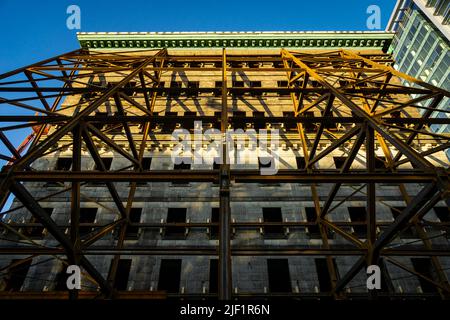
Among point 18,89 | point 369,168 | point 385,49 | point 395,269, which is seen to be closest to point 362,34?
point 385,49

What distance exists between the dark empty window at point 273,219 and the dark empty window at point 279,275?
1.36 meters

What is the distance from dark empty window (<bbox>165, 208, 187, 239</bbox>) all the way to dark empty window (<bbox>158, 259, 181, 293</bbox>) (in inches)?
51.8

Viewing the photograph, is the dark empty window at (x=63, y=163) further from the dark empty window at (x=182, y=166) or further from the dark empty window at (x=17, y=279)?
the dark empty window at (x=182, y=166)

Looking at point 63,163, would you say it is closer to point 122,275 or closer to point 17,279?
point 17,279

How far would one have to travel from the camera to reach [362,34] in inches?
1294

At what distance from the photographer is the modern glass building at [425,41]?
173 ft

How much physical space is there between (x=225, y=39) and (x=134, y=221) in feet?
71.6

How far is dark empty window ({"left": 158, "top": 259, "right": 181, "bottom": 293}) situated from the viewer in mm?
15828

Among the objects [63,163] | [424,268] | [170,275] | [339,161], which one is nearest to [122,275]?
[170,275]

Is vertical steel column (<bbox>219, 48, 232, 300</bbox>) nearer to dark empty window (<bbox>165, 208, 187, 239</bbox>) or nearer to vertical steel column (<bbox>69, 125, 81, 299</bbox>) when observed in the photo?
vertical steel column (<bbox>69, 125, 81, 299</bbox>)

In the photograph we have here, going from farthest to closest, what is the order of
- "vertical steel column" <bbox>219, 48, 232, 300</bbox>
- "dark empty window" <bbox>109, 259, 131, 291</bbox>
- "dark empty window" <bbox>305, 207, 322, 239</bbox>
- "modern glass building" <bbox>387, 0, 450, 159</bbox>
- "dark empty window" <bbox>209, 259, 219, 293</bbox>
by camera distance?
1. "modern glass building" <bbox>387, 0, 450, 159</bbox>
2. "dark empty window" <bbox>305, 207, 322, 239</bbox>
3. "dark empty window" <bbox>109, 259, 131, 291</bbox>
4. "dark empty window" <bbox>209, 259, 219, 293</bbox>
5. "vertical steel column" <bbox>219, 48, 232, 300</bbox>

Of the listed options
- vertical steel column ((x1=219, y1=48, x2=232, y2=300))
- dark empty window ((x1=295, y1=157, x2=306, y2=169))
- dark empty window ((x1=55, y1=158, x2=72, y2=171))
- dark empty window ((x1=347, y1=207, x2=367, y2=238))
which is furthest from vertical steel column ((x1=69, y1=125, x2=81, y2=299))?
dark empty window ((x1=347, y1=207, x2=367, y2=238))

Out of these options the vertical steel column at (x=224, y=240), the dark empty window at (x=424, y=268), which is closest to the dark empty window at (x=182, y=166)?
the vertical steel column at (x=224, y=240)
